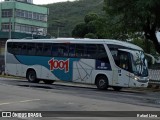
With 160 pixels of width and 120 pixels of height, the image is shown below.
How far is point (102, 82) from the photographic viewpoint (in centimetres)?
2834

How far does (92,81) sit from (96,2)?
98180mm

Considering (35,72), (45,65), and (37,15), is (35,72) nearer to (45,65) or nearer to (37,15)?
(45,65)

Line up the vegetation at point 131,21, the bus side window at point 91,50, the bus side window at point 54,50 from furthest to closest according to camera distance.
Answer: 1. the bus side window at point 54,50
2. the vegetation at point 131,21
3. the bus side window at point 91,50

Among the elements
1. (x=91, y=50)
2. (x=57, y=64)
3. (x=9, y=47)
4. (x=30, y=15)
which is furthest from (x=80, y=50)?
(x=30, y=15)

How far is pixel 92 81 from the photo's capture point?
1141 inches

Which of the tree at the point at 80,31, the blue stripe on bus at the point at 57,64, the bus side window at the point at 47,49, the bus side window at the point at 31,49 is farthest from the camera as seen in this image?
the tree at the point at 80,31

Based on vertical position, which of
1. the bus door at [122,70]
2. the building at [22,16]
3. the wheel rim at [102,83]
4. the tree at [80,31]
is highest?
the building at [22,16]

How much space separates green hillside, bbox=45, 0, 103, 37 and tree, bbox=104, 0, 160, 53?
67.5 metres

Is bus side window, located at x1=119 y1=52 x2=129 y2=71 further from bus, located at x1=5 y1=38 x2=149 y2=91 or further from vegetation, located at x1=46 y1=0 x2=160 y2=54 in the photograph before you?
vegetation, located at x1=46 y1=0 x2=160 y2=54

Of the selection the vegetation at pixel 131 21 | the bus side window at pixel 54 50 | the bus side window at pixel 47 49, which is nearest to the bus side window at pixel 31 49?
the bus side window at pixel 47 49

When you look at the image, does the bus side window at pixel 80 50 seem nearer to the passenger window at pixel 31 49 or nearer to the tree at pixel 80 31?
the passenger window at pixel 31 49

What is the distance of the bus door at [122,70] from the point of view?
1090 inches

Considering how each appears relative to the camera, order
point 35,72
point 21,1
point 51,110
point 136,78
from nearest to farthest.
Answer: point 51,110 → point 136,78 → point 35,72 → point 21,1

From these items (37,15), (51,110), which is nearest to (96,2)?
(37,15)
